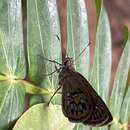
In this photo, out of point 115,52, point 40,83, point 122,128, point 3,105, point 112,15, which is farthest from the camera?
point 112,15

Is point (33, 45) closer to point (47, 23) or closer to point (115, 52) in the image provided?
point (47, 23)

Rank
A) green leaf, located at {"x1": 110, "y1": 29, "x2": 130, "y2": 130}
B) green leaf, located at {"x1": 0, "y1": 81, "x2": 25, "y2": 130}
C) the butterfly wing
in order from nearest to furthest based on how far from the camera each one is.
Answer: green leaf, located at {"x1": 0, "y1": 81, "x2": 25, "y2": 130}, the butterfly wing, green leaf, located at {"x1": 110, "y1": 29, "x2": 130, "y2": 130}

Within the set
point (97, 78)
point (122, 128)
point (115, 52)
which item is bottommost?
point (122, 128)

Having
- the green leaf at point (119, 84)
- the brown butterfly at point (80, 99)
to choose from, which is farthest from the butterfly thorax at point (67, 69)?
the green leaf at point (119, 84)

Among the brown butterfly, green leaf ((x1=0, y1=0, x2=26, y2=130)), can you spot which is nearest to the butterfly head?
the brown butterfly

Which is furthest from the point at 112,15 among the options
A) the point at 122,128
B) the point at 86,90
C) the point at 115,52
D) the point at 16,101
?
the point at 16,101

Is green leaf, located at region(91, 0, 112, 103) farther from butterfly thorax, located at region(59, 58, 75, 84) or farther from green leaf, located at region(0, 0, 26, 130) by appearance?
green leaf, located at region(0, 0, 26, 130)
